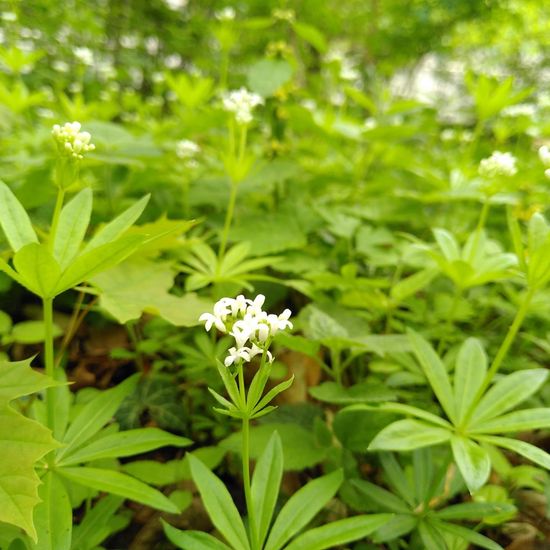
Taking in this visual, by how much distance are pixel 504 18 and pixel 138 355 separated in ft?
17.3

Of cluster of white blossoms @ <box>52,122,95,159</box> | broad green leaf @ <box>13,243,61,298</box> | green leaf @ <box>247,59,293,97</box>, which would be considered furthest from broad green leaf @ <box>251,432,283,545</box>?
green leaf @ <box>247,59,293,97</box>

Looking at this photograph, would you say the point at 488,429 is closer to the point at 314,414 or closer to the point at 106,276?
the point at 314,414

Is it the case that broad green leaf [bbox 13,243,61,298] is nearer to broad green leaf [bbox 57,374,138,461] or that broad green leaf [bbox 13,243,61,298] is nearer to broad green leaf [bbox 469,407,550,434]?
broad green leaf [bbox 57,374,138,461]

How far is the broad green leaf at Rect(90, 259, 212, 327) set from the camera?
121cm

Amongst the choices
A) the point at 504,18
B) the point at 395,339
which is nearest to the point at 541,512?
the point at 395,339

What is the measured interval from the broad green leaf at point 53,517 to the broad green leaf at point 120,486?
31 millimetres

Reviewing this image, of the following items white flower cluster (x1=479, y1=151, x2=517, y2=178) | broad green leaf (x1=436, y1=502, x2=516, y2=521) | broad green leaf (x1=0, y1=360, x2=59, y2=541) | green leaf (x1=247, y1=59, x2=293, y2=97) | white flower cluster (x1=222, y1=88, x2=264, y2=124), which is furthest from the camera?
green leaf (x1=247, y1=59, x2=293, y2=97)

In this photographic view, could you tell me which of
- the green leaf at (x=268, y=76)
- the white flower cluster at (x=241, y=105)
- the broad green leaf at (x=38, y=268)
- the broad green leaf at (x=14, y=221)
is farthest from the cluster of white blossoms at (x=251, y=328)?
the green leaf at (x=268, y=76)

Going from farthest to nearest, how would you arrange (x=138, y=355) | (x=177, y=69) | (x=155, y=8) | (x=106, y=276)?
(x=177, y=69), (x=155, y=8), (x=138, y=355), (x=106, y=276)

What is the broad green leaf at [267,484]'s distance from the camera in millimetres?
1016

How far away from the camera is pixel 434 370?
128 cm

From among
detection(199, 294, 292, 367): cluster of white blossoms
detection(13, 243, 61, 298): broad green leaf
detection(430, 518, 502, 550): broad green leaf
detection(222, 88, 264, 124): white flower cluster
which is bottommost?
detection(430, 518, 502, 550): broad green leaf

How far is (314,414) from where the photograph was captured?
1.50 metres

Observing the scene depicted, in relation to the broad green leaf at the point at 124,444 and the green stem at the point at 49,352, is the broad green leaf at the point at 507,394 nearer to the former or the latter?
the broad green leaf at the point at 124,444
